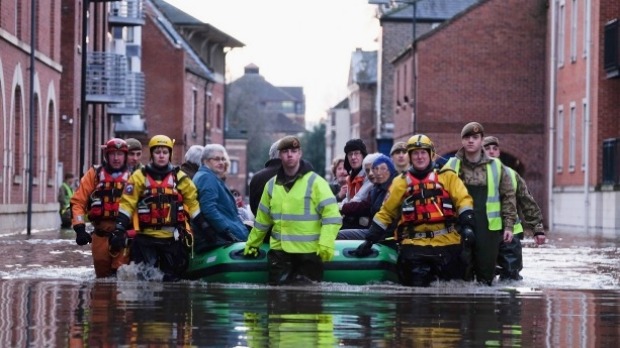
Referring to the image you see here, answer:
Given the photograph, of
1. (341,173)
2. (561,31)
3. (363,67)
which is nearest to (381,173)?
(341,173)

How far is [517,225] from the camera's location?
60.3 feet

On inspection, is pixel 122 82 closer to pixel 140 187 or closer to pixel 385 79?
pixel 385 79

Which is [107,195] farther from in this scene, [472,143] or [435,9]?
[435,9]

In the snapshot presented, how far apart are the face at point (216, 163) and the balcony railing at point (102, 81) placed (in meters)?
36.3

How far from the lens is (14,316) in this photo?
12789 millimetres

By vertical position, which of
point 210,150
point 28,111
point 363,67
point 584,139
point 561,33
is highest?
point 363,67

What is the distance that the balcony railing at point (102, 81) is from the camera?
54125 millimetres

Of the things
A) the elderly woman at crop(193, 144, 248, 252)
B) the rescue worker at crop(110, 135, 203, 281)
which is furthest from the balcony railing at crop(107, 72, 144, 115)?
the rescue worker at crop(110, 135, 203, 281)

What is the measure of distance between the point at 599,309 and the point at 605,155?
35199mm

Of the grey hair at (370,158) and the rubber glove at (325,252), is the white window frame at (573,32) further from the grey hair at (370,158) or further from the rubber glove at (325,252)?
the rubber glove at (325,252)

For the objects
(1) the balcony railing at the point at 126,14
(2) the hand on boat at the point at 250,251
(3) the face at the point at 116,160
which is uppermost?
(1) the balcony railing at the point at 126,14

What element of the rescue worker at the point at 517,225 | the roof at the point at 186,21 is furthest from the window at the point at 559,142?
the rescue worker at the point at 517,225

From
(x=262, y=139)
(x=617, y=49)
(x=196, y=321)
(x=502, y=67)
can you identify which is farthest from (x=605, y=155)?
(x=262, y=139)

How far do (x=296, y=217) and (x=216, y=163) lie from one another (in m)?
1.49
